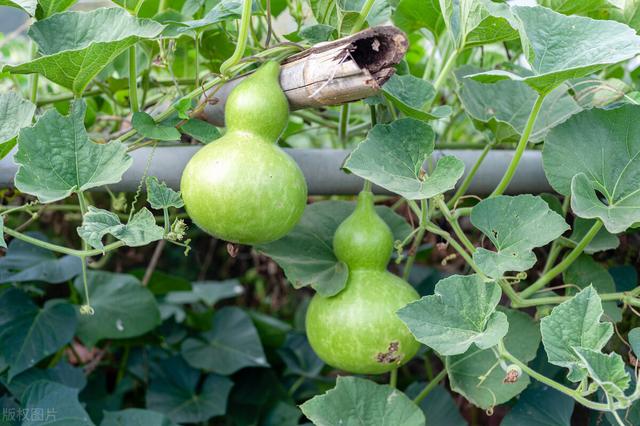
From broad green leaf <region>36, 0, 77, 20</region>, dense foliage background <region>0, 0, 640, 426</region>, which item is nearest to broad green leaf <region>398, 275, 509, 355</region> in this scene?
dense foliage background <region>0, 0, 640, 426</region>

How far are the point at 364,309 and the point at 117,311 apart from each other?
54cm

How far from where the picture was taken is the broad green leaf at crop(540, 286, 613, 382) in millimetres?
491

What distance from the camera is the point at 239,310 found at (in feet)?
3.88

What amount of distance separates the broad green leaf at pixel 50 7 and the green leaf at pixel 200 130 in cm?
18

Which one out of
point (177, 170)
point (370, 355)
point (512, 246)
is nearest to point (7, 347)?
point (177, 170)

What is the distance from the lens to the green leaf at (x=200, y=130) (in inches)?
25.8

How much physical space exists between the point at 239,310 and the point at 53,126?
672 mm

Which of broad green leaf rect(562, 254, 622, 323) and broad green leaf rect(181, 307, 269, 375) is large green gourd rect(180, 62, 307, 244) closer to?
broad green leaf rect(562, 254, 622, 323)

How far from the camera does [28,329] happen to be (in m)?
0.88

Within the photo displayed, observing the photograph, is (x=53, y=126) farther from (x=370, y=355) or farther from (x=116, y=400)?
(x=116, y=400)

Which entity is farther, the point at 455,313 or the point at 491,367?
the point at 491,367

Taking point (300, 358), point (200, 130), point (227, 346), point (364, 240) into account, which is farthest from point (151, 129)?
point (300, 358)

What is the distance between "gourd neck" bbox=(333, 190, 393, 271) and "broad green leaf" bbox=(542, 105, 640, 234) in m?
0.19

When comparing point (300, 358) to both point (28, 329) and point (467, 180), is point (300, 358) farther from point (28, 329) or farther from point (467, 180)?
point (467, 180)
